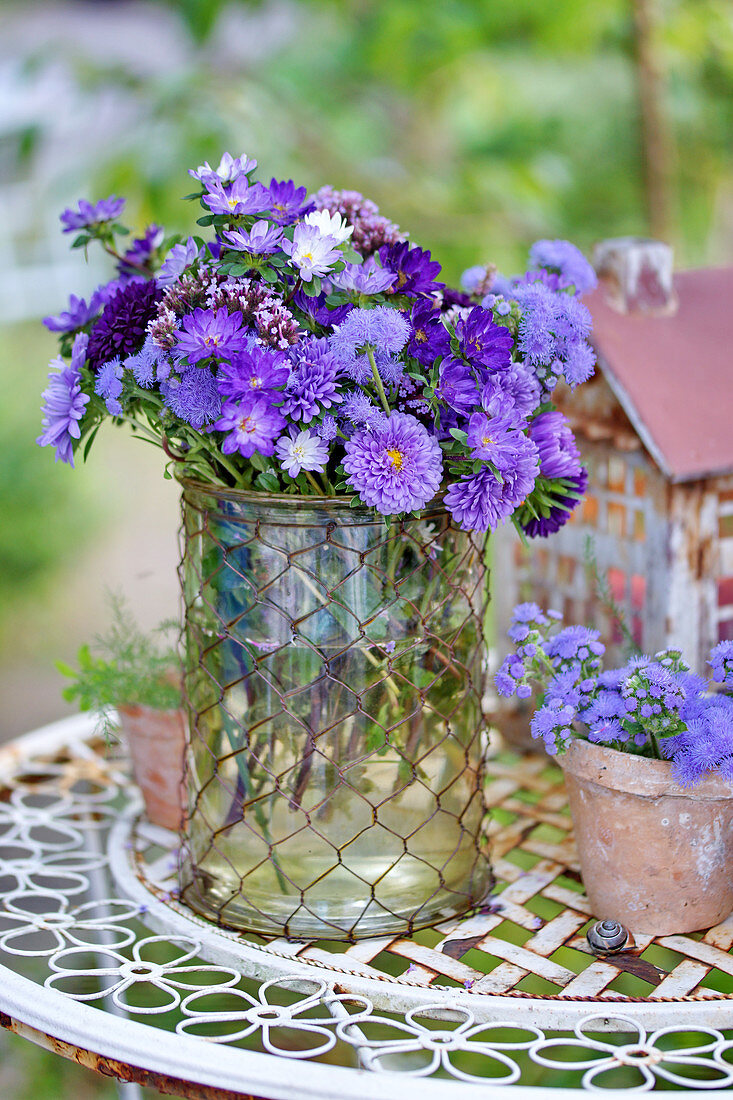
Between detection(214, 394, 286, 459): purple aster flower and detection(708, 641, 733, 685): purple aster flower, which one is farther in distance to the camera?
detection(708, 641, 733, 685): purple aster flower

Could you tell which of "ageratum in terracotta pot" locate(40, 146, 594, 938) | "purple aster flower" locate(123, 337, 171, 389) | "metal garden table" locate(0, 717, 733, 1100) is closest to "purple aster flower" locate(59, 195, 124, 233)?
"ageratum in terracotta pot" locate(40, 146, 594, 938)

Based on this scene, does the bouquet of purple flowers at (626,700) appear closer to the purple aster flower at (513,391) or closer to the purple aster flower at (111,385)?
the purple aster flower at (513,391)

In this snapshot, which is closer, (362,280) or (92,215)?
(362,280)

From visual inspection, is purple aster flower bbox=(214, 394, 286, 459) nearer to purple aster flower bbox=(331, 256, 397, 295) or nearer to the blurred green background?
purple aster flower bbox=(331, 256, 397, 295)

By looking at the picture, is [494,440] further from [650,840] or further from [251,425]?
[650,840]

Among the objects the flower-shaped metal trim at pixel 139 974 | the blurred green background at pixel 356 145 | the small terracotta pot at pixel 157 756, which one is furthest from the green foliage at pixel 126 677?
the flower-shaped metal trim at pixel 139 974

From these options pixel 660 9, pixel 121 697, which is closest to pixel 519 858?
pixel 121 697

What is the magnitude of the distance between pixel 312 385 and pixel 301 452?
5 centimetres

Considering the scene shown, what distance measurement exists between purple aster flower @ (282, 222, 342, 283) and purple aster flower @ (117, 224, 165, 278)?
0.27 metres

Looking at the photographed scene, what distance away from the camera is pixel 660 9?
2.21 metres

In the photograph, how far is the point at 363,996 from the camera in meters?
0.84

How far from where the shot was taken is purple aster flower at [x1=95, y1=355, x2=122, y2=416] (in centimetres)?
83

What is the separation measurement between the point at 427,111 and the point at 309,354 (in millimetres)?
2553

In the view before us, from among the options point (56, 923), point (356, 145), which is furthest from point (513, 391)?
point (356, 145)
